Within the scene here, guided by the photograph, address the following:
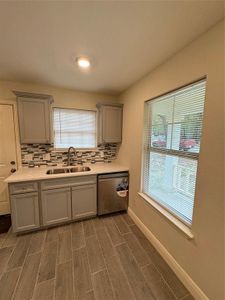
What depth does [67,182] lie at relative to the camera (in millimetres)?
2252

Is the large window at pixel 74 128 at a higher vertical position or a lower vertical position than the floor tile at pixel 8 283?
higher

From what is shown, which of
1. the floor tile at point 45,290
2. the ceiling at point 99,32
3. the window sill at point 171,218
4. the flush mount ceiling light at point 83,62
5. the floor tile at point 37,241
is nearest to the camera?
the ceiling at point 99,32

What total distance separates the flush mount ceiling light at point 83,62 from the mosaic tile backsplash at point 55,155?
1602mm

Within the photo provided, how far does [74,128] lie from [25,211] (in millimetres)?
1702

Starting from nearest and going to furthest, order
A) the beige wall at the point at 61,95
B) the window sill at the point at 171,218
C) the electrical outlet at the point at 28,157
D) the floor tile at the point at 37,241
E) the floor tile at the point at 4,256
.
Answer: the window sill at the point at 171,218, the floor tile at the point at 4,256, the floor tile at the point at 37,241, the beige wall at the point at 61,95, the electrical outlet at the point at 28,157

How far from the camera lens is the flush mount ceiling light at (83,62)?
66.7 inches

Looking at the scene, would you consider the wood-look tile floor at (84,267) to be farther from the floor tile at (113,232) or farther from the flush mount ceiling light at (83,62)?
the flush mount ceiling light at (83,62)

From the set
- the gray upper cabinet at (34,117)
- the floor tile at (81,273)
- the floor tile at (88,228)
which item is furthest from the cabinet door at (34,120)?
the floor tile at (81,273)

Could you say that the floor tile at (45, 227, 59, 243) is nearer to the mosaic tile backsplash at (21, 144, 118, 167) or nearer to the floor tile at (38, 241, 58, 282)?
the floor tile at (38, 241, 58, 282)

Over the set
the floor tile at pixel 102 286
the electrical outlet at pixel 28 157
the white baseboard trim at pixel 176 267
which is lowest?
the floor tile at pixel 102 286

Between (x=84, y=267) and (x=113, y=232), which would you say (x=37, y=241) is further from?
(x=113, y=232)

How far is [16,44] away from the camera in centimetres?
144

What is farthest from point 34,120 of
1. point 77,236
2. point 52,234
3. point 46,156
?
point 77,236

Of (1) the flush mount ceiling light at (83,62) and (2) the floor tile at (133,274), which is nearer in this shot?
(2) the floor tile at (133,274)
